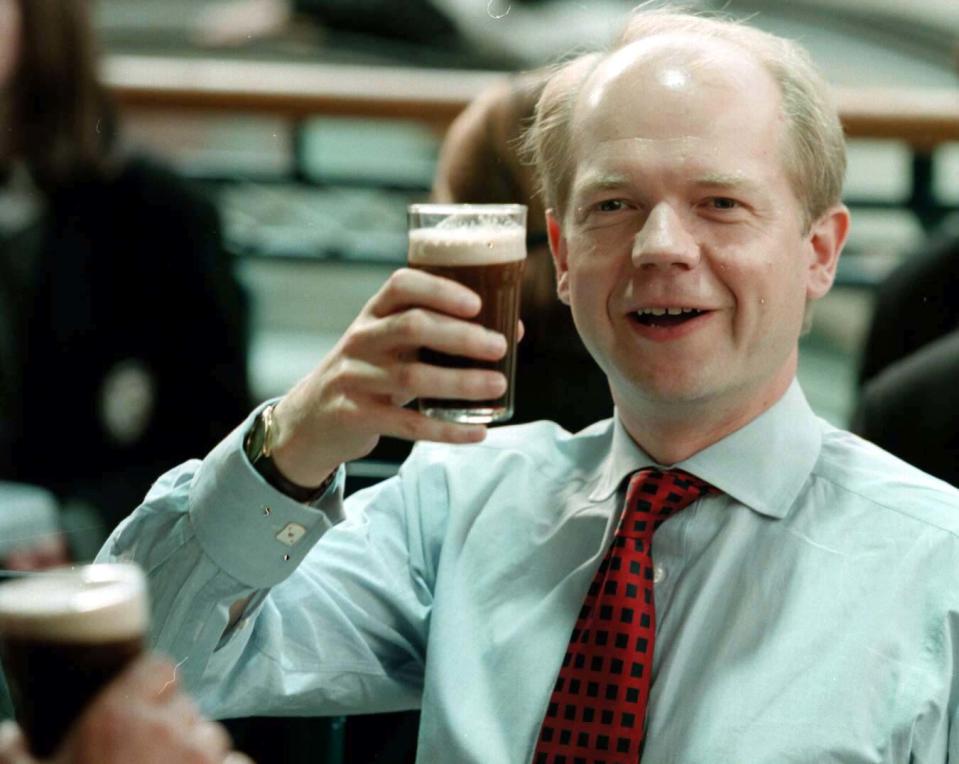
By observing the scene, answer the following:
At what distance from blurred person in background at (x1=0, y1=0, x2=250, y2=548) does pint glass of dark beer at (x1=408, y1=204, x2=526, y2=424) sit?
32 centimetres

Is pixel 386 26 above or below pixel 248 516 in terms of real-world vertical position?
below

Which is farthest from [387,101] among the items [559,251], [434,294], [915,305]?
[434,294]

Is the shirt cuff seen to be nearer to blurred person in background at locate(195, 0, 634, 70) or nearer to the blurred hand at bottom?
the blurred hand at bottom

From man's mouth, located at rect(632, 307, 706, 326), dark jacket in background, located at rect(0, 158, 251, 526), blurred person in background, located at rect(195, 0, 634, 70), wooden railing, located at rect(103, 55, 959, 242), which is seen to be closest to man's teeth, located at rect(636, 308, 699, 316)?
man's mouth, located at rect(632, 307, 706, 326)

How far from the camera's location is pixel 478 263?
1.16 m

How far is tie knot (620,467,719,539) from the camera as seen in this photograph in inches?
55.2

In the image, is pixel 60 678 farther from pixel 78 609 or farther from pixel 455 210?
pixel 455 210

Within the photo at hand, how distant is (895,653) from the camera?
1.27 meters

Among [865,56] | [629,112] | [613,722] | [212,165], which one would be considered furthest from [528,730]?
[865,56]

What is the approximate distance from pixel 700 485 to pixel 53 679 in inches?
35.9

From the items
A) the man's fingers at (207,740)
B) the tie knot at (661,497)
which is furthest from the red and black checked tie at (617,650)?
the man's fingers at (207,740)

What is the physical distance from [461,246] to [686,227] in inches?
9.6

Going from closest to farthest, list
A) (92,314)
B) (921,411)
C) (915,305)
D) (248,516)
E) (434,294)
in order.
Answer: (434,294)
(248,516)
(92,314)
(921,411)
(915,305)

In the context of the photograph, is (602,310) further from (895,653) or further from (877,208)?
(877,208)
